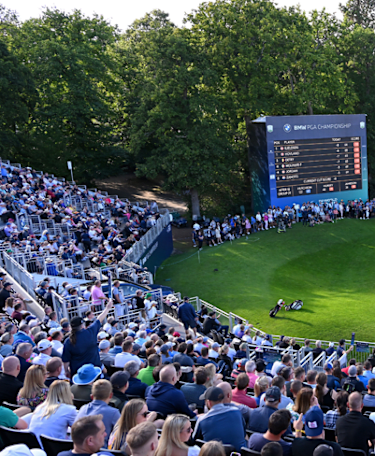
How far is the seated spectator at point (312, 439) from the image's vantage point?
487 cm

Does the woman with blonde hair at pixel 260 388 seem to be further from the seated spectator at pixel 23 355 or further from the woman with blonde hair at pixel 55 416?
the seated spectator at pixel 23 355

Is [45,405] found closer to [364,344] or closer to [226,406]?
[226,406]

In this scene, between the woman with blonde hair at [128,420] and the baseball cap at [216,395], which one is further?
the baseball cap at [216,395]

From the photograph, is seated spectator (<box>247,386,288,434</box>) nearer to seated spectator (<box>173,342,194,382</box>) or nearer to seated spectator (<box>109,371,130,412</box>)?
seated spectator (<box>109,371,130,412</box>)

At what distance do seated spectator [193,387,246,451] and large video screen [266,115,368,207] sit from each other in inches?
1085

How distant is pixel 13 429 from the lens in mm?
4746

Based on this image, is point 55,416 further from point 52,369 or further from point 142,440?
point 142,440

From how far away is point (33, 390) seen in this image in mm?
5875

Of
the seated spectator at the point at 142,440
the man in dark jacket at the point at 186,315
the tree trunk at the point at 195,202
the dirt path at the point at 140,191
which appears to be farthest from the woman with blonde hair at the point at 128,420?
the dirt path at the point at 140,191

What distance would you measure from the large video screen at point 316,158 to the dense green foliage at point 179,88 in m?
3.11

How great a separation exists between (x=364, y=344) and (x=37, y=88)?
34585mm

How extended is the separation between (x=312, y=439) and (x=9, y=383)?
3728 mm

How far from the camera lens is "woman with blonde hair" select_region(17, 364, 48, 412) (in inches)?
230

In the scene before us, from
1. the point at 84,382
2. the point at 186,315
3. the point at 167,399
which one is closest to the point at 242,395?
the point at 167,399
